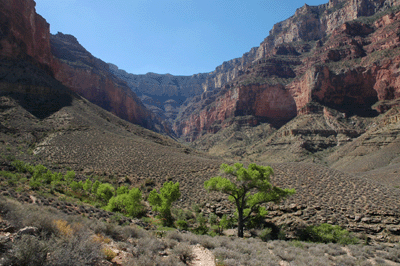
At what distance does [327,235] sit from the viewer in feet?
49.5

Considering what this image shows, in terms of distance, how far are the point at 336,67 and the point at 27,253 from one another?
118 meters

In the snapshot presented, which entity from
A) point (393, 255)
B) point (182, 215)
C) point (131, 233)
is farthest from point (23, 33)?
point (393, 255)

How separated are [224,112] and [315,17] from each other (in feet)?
306

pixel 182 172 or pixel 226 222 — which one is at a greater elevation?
pixel 182 172

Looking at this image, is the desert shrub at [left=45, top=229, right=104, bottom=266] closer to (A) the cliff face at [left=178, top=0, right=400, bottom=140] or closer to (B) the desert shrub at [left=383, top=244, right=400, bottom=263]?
(B) the desert shrub at [left=383, top=244, right=400, bottom=263]

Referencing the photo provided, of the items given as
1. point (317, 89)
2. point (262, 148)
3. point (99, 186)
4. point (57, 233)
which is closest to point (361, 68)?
point (317, 89)

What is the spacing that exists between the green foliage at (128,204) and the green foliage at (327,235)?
527 inches

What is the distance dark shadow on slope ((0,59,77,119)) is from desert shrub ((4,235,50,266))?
4695 cm

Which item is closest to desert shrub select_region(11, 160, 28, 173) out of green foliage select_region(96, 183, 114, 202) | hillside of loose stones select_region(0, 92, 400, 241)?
hillside of loose stones select_region(0, 92, 400, 241)

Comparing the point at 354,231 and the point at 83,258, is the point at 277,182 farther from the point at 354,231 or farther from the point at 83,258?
the point at 83,258

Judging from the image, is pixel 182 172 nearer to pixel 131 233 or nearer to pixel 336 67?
pixel 131 233

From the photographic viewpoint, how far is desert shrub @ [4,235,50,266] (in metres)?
4.97

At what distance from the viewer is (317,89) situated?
9625 centimetres

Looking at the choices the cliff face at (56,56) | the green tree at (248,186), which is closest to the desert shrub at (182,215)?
the green tree at (248,186)
